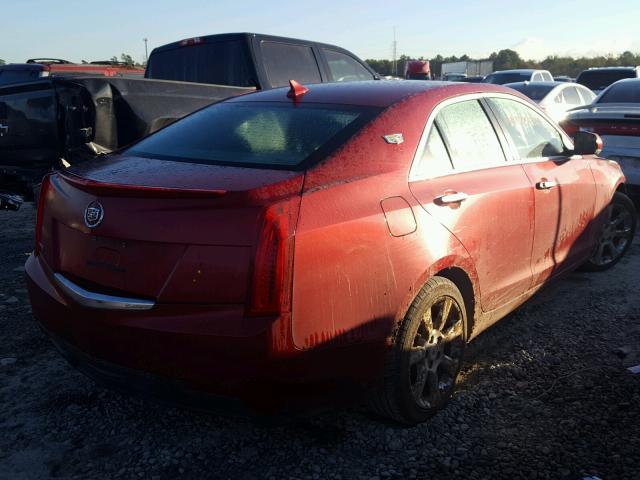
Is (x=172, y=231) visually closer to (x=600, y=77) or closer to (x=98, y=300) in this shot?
(x=98, y=300)

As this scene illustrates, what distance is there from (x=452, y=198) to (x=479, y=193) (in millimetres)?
287

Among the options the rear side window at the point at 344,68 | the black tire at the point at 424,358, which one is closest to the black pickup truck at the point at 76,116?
the rear side window at the point at 344,68

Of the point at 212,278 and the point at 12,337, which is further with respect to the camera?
the point at 12,337

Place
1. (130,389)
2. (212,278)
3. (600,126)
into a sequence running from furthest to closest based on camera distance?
1. (600,126)
2. (130,389)
3. (212,278)

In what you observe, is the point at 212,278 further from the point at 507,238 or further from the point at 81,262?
the point at 507,238

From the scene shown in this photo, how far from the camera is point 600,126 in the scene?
22.2ft

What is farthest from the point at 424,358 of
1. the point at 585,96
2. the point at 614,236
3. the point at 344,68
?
the point at 585,96

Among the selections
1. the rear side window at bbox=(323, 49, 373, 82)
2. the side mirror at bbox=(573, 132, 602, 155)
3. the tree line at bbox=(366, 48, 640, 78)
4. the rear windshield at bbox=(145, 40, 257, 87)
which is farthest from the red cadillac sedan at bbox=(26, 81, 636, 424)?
the tree line at bbox=(366, 48, 640, 78)

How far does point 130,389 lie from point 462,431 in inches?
59.1

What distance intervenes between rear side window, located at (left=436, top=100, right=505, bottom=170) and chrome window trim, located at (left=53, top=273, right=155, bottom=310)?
1722 mm

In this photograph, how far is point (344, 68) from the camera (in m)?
7.66

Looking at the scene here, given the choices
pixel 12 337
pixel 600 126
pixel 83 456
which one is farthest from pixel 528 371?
pixel 600 126

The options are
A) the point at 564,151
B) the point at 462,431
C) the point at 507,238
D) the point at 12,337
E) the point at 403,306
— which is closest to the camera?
the point at 403,306

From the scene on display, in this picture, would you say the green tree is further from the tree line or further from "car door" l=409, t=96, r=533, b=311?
"car door" l=409, t=96, r=533, b=311
